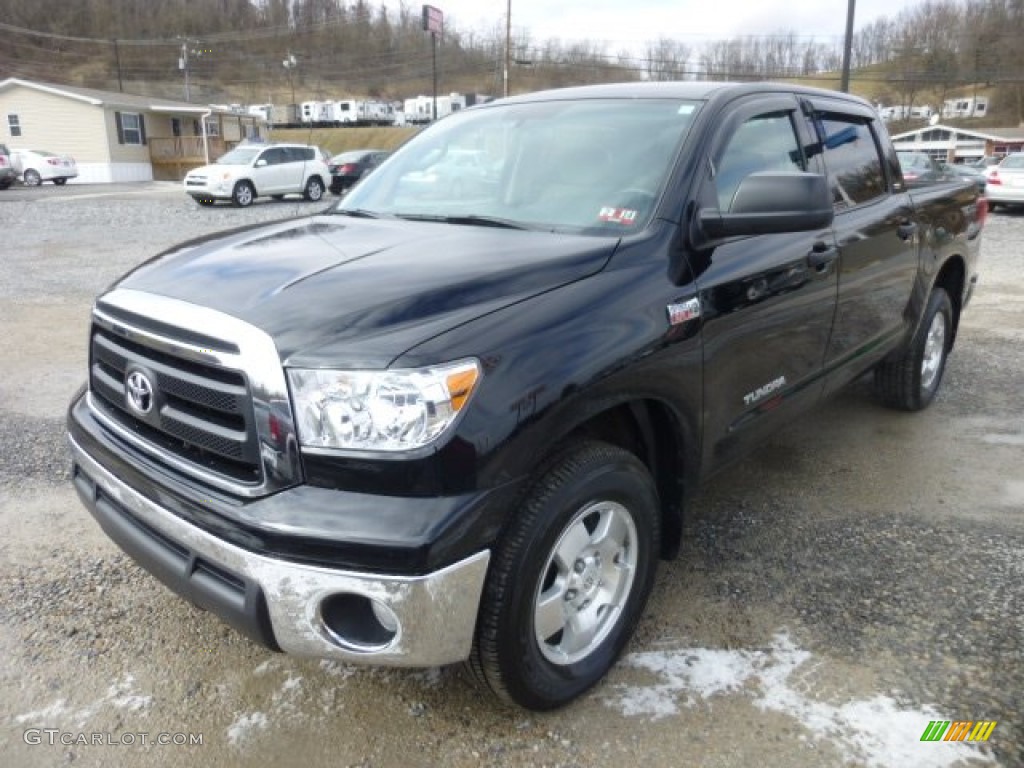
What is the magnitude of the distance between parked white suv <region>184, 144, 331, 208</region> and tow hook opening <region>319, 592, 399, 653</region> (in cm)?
2083

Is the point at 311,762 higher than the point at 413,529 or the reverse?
the reverse

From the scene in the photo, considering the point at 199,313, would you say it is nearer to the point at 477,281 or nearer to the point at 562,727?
the point at 477,281

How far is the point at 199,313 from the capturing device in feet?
6.75

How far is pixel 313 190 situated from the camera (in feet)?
77.6

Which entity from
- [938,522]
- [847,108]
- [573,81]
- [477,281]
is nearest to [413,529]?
[477,281]

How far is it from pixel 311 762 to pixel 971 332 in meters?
7.00

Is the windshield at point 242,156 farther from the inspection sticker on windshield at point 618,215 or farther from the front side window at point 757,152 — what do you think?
the inspection sticker on windshield at point 618,215

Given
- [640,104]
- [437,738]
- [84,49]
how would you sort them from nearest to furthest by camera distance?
[437,738] < [640,104] < [84,49]

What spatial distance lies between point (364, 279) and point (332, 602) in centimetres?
87

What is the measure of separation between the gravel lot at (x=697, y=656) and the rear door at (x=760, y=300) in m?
0.58

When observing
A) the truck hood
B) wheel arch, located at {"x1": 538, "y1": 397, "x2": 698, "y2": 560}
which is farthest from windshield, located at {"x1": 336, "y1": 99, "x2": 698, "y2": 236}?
wheel arch, located at {"x1": 538, "y1": 397, "x2": 698, "y2": 560}

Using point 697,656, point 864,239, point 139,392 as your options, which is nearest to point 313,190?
point 864,239
